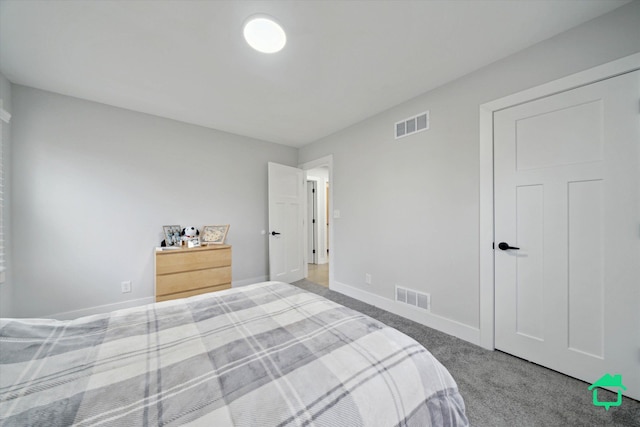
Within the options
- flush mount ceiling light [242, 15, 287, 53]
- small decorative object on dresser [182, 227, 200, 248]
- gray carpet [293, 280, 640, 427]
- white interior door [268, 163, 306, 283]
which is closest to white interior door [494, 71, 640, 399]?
gray carpet [293, 280, 640, 427]

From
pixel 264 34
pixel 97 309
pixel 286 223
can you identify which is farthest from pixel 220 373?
pixel 286 223

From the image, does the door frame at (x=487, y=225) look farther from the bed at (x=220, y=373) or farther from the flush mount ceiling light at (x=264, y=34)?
the flush mount ceiling light at (x=264, y=34)

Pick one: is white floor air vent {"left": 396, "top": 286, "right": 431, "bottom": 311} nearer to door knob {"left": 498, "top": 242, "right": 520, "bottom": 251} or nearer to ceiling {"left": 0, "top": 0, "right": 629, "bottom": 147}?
door knob {"left": 498, "top": 242, "right": 520, "bottom": 251}

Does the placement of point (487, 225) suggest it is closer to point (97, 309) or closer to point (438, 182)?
point (438, 182)

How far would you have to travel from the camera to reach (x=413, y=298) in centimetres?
254

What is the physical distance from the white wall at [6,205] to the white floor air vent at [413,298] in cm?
386

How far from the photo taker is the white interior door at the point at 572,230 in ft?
4.78

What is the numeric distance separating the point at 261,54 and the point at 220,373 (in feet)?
7.00

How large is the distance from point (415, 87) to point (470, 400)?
2.64 m

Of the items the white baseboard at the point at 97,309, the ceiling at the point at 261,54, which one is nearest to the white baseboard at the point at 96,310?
the white baseboard at the point at 97,309

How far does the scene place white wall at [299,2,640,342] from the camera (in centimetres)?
165

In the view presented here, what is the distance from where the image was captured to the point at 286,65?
1977mm

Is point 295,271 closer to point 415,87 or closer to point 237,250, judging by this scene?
point 237,250

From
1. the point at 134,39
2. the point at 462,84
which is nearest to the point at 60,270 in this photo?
the point at 134,39
